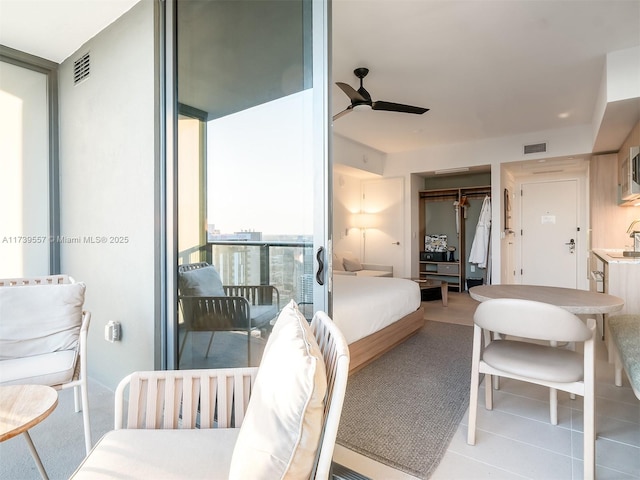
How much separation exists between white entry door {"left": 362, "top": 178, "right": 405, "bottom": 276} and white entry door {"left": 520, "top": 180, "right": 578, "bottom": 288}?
7.52 ft

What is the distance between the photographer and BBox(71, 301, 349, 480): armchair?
767 mm

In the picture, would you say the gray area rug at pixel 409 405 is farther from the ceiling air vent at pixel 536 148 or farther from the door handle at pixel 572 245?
the door handle at pixel 572 245

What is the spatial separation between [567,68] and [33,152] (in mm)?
4648

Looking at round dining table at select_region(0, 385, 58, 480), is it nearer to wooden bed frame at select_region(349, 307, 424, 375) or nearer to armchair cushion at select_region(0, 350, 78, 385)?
armchair cushion at select_region(0, 350, 78, 385)

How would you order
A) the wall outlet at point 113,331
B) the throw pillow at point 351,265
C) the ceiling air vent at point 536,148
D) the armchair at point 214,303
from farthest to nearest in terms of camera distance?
the throw pillow at point 351,265 → the ceiling air vent at point 536,148 → the wall outlet at point 113,331 → the armchair at point 214,303

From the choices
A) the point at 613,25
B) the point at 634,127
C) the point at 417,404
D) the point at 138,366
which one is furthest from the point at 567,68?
the point at 138,366

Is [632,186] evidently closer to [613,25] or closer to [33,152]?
[613,25]

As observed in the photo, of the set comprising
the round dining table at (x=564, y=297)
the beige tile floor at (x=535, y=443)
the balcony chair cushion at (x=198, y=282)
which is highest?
the balcony chair cushion at (x=198, y=282)

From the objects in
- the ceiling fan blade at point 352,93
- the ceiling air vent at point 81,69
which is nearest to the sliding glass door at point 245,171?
the ceiling air vent at point 81,69

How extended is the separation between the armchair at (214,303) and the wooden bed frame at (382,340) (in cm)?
104

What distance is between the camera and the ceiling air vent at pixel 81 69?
249 centimetres

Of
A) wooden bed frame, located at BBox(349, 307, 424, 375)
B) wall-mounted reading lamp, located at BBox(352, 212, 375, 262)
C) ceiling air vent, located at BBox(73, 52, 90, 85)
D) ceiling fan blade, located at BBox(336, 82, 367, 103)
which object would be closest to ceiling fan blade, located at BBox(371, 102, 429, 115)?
ceiling fan blade, located at BBox(336, 82, 367, 103)

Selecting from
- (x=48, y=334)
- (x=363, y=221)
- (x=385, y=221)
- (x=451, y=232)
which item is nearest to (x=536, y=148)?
(x=451, y=232)

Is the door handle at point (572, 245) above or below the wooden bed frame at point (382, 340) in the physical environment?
above
